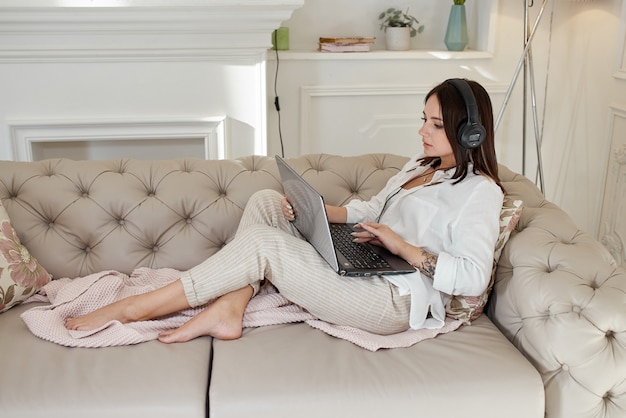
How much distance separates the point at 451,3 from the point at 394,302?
2150mm

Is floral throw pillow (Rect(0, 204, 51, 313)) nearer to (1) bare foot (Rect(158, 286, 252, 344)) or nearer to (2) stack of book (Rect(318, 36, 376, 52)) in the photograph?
(1) bare foot (Rect(158, 286, 252, 344))

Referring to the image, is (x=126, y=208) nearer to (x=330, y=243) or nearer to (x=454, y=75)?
(x=330, y=243)

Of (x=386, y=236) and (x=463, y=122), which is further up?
(x=463, y=122)

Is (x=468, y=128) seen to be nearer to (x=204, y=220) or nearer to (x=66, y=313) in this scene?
(x=204, y=220)

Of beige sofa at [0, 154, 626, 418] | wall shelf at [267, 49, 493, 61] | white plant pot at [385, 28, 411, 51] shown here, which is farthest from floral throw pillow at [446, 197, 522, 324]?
white plant pot at [385, 28, 411, 51]

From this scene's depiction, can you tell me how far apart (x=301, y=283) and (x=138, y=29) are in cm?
141

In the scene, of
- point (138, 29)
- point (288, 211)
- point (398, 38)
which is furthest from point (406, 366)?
point (398, 38)

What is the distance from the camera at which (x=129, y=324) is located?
5.24ft

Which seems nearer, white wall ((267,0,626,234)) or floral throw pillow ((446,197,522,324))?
floral throw pillow ((446,197,522,324))

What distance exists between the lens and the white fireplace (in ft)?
8.24

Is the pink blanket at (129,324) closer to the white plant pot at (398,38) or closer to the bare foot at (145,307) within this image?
the bare foot at (145,307)

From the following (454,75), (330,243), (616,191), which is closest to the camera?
(330,243)

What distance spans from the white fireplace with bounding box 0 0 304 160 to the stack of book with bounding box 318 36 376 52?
480 mm

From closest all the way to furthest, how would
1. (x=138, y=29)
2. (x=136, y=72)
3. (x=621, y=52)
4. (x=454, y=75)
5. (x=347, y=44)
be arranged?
(x=138, y=29) → (x=136, y=72) → (x=621, y=52) → (x=347, y=44) → (x=454, y=75)
